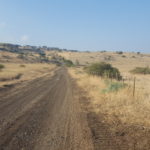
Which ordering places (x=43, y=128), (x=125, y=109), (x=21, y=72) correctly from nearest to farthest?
(x=43, y=128), (x=125, y=109), (x=21, y=72)

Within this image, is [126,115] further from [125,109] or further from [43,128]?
[43,128]

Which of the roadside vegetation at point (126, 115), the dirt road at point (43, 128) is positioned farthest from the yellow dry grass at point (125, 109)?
the dirt road at point (43, 128)

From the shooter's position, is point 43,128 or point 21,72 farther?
point 21,72

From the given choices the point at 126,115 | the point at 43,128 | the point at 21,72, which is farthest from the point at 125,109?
A: the point at 21,72

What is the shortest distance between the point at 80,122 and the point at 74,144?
264 cm

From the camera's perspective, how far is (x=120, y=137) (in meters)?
7.23

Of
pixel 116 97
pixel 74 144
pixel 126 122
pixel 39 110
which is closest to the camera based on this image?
pixel 74 144

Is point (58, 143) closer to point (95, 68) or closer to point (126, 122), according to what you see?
point (126, 122)

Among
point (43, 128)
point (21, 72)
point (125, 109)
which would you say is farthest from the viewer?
point (21, 72)

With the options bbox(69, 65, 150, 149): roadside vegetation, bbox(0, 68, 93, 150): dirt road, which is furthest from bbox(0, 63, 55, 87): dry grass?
bbox(69, 65, 150, 149): roadside vegetation

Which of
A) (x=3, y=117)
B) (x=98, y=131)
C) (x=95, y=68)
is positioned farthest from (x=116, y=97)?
(x=95, y=68)

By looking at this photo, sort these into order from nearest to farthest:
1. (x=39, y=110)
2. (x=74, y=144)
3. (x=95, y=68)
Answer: (x=74, y=144) < (x=39, y=110) < (x=95, y=68)

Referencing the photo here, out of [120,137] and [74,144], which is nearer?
[74,144]

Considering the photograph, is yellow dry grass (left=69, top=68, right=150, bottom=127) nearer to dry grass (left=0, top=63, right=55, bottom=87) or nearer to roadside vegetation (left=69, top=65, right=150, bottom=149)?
roadside vegetation (left=69, top=65, right=150, bottom=149)
